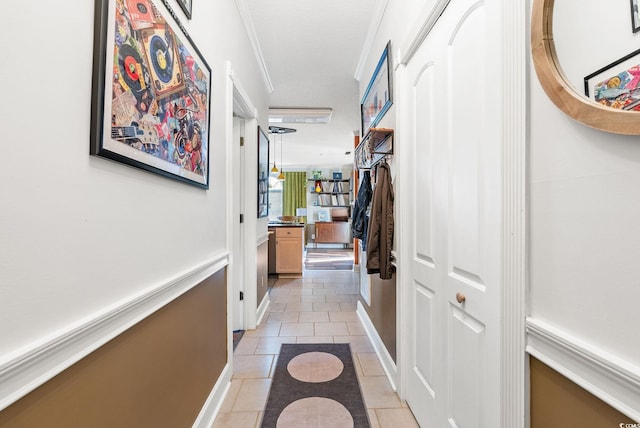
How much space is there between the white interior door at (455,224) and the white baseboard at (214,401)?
3.64 ft

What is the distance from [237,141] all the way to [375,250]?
1683 mm

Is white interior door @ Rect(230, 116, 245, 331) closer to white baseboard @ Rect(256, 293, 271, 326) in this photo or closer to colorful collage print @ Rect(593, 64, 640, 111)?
white baseboard @ Rect(256, 293, 271, 326)

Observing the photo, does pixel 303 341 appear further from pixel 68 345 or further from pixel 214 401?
pixel 68 345

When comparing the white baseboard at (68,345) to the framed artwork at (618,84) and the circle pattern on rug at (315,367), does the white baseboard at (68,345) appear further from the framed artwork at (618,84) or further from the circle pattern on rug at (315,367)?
the circle pattern on rug at (315,367)

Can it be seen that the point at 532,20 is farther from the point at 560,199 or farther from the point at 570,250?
the point at 570,250

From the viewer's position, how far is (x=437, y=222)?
134cm

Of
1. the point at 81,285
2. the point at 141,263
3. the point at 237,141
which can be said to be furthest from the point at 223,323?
the point at 237,141

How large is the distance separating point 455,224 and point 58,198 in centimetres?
128

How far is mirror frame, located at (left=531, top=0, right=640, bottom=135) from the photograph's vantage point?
0.52m

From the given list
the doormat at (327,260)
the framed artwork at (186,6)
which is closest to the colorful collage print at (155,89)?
the framed artwork at (186,6)

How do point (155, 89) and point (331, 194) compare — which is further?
point (331, 194)

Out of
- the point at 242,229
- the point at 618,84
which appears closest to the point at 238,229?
the point at 242,229

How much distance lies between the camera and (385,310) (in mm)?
A: 2111

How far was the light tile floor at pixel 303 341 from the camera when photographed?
1602 mm
